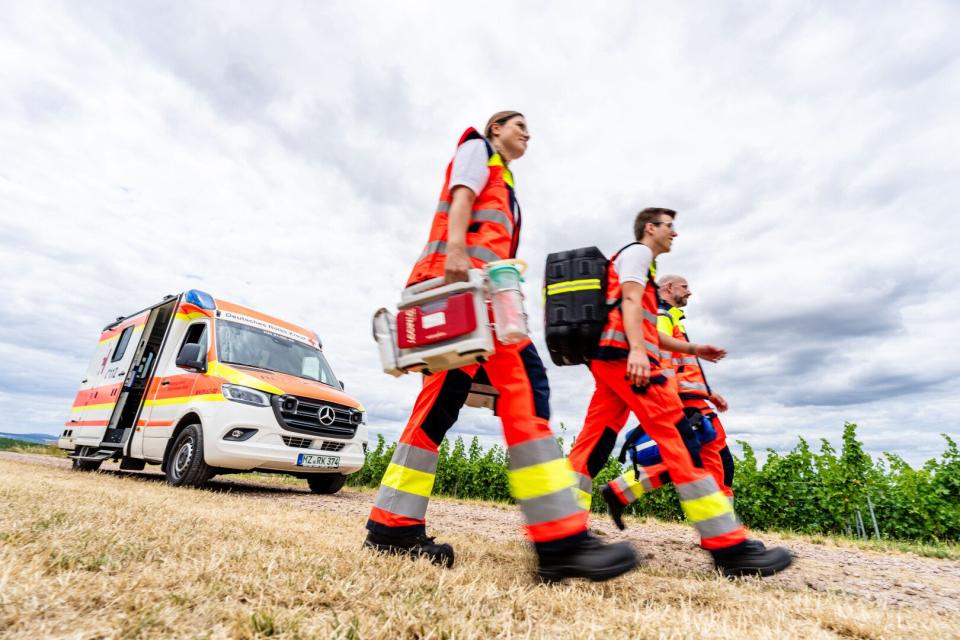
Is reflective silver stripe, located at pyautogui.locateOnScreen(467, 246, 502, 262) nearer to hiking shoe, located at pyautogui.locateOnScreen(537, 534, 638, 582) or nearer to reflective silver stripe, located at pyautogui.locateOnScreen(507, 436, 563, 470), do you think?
reflective silver stripe, located at pyautogui.locateOnScreen(507, 436, 563, 470)

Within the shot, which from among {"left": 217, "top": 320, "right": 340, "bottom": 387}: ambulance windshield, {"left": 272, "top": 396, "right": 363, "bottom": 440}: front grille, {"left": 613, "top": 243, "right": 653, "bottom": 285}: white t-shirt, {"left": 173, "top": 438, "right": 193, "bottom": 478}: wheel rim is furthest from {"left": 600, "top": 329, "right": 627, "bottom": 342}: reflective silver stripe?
{"left": 173, "top": 438, "right": 193, "bottom": 478}: wheel rim

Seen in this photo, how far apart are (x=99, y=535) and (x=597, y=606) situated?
1.98 meters

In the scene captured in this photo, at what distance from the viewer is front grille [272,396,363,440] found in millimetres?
6055

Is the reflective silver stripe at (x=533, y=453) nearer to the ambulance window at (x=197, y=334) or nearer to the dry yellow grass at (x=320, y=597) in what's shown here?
the dry yellow grass at (x=320, y=597)

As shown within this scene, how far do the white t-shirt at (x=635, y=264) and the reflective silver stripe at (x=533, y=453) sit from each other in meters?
1.30

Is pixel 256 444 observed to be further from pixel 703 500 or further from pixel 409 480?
pixel 703 500

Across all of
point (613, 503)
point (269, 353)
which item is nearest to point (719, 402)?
point (613, 503)

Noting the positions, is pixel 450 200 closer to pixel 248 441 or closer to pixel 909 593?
pixel 909 593

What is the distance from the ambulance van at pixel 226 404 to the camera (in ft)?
19.1

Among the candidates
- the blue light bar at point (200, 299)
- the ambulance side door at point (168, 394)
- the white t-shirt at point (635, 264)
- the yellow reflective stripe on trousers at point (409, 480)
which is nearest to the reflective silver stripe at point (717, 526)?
the white t-shirt at point (635, 264)

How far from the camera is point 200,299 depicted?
22.8 ft

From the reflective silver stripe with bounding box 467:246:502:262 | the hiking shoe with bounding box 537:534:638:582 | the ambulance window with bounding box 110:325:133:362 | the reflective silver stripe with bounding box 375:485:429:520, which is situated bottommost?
the hiking shoe with bounding box 537:534:638:582

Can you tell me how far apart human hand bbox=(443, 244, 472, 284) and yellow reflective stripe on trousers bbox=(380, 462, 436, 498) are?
88 centimetres

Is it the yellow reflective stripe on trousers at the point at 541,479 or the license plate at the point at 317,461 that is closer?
the yellow reflective stripe on trousers at the point at 541,479
